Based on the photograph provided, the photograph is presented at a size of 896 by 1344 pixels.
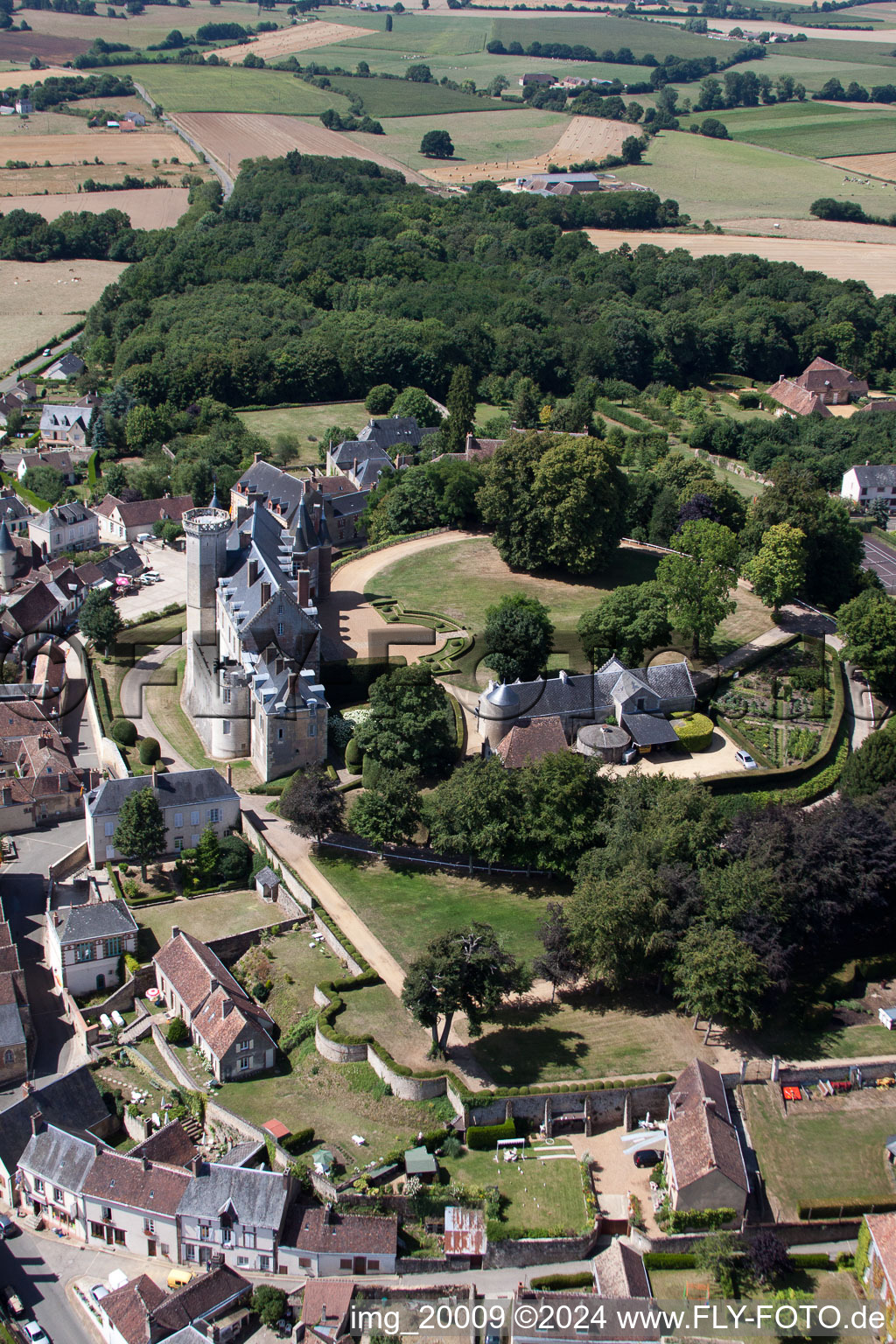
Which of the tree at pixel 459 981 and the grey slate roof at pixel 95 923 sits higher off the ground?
the tree at pixel 459 981

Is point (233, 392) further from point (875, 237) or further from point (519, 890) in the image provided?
point (875, 237)

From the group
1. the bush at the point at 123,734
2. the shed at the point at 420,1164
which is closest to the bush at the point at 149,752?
the bush at the point at 123,734

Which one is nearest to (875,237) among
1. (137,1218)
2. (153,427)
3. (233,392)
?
(233,392)

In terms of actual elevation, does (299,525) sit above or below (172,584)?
above

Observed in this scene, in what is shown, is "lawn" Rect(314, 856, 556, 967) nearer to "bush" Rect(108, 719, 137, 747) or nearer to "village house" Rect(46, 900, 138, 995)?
"village house" Rect(46, 900, 138, 995)

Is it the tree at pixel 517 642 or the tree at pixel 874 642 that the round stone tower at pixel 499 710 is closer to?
the tree at pixel 517 642
